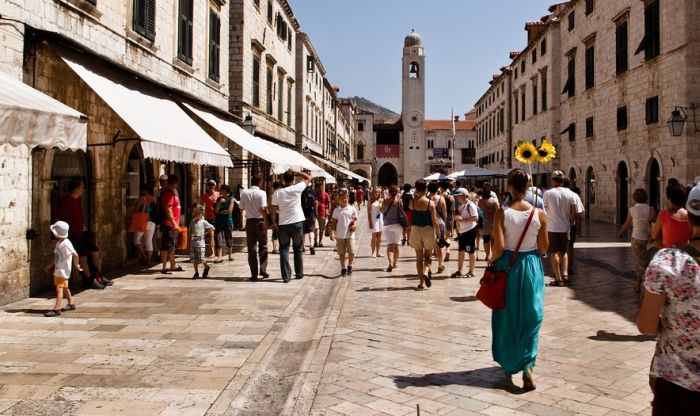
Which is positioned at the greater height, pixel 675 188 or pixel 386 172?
pixel 386 172

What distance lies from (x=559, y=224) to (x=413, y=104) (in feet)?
205

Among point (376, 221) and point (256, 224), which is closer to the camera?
point (256, 224)

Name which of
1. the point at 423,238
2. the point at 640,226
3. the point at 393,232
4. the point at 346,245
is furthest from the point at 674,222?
the point at 346,245

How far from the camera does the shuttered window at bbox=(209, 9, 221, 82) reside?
16172 millimetres

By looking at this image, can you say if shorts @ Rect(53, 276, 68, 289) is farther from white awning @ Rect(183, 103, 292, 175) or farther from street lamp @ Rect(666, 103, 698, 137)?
street lamp @ Rect(666, 103, 698, 137)

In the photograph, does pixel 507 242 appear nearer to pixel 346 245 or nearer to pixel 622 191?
pixel 346 245

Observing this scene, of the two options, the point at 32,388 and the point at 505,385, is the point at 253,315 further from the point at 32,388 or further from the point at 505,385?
the point at 505,385

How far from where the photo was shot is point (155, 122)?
8969 millimetres

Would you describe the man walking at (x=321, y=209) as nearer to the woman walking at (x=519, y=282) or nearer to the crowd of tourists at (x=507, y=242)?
the crowd of tourists at (x=507, y=242)

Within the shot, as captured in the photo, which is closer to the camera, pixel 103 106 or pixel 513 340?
pixel 513 340

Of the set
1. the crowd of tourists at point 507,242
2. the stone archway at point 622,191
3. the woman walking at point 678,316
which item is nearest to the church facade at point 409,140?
the stone archway at point 622,191

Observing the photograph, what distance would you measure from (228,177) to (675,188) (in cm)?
1529

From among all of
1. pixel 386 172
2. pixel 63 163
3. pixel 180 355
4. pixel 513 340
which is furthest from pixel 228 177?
pixel 386 172

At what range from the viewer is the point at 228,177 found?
63.6ft
